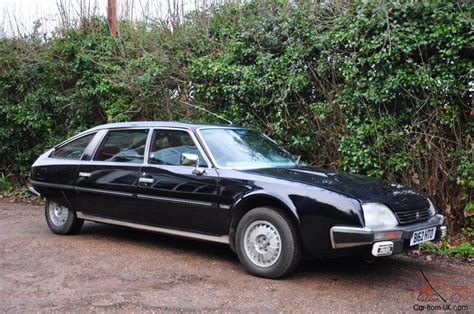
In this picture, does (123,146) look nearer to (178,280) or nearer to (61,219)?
(61,219)

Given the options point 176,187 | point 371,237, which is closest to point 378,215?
point 371,237

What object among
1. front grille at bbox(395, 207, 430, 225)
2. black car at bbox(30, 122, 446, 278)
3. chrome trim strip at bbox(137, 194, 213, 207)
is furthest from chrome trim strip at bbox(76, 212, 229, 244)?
front grille at bbox(395, 207, 430, 225)

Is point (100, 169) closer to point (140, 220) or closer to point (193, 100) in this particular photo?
point (140, 220)

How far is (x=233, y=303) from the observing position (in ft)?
14.1

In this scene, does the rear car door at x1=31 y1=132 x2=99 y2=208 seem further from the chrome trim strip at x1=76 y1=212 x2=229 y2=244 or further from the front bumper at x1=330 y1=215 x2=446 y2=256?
the front bumper at x1=330 y1=215 x2=446 y2=256

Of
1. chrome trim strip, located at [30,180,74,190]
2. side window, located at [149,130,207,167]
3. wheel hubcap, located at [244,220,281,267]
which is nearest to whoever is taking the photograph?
wheel hubcap, located at [244,220,281,267]

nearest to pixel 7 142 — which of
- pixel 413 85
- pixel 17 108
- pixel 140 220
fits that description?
pixel 17 108

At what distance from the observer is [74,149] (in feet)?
23.0

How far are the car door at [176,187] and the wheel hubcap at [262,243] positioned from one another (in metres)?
0.48

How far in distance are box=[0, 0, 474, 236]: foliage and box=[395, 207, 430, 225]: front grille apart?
5.17 feet

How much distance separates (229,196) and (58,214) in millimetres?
3073

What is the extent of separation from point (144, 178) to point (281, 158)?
5.31 feet

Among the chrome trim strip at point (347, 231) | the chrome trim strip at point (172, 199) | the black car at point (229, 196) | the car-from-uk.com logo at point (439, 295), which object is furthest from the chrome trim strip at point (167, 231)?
the car-from-uk.com logo at point (439, 295)

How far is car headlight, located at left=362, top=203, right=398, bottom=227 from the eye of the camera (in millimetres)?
4527
